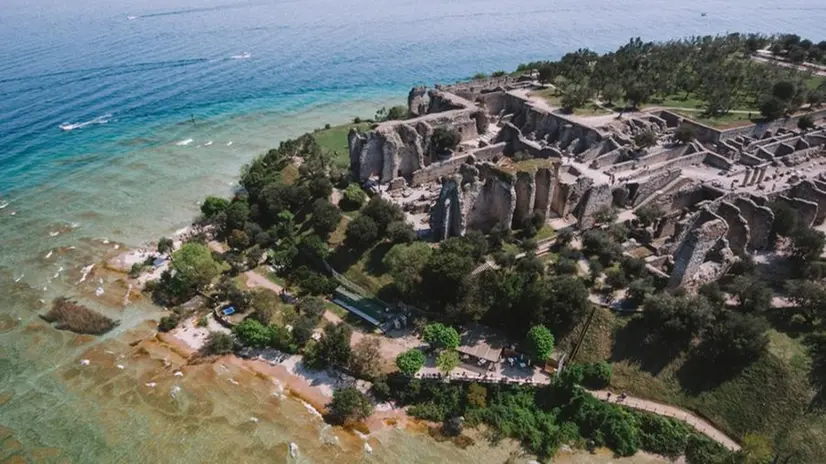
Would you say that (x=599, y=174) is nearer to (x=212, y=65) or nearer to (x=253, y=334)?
(x=253, y=334)

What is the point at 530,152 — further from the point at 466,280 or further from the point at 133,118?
the point at 133,118

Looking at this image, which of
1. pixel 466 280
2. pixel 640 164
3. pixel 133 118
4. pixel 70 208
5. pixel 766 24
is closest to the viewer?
pixel 466 280

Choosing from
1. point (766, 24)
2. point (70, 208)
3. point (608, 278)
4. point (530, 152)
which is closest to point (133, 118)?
point (70, 208)

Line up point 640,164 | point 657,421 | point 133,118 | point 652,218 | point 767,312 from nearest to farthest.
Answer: point 657,421 → point 767,312 → point 652,218 → point 640,164 → point 133,118

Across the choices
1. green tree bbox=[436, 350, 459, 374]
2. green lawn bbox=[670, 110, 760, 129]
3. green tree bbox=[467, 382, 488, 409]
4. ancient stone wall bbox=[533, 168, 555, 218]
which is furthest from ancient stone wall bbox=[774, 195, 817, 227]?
green tree bbox=[436, 350, 459, 374]

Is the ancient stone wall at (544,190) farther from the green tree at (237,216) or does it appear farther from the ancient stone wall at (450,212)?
the green tree at (237,216)

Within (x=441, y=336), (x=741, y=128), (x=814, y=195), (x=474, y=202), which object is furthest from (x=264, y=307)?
(x=741, y=128)

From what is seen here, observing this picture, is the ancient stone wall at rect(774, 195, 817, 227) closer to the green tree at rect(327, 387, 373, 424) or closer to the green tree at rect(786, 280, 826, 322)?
the green tree at rect(786, 280, 826, 322)
